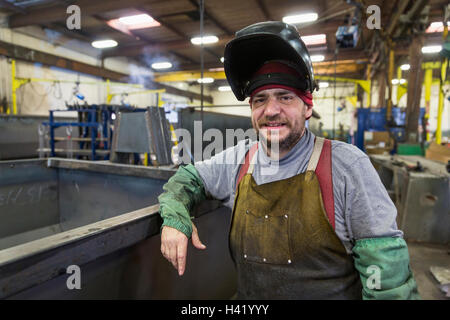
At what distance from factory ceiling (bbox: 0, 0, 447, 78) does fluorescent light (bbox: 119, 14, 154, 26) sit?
53 mm

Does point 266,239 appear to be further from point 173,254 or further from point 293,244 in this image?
point 173,254

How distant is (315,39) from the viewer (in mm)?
9273

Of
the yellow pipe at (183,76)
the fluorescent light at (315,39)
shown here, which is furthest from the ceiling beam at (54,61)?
the fluorescent light at (315,39)

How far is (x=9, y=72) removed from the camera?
765cm

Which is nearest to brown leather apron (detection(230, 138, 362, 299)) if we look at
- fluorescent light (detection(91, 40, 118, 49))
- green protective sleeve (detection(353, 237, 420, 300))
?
green protective sleeve (detection(353, 237, 420, 300))

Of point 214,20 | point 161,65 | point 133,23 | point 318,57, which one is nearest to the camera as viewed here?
point 214,20

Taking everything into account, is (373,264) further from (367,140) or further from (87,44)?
(87,44)

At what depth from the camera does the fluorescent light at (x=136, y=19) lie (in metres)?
7.70

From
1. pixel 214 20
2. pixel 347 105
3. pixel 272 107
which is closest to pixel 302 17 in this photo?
pixel 214 20

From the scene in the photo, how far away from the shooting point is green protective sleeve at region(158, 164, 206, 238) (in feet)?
4.06

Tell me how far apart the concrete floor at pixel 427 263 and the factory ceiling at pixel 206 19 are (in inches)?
121

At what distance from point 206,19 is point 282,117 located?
7.36m

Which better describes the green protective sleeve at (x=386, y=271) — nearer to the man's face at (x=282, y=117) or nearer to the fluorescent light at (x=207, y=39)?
the man's face at (x=282, y=117)
